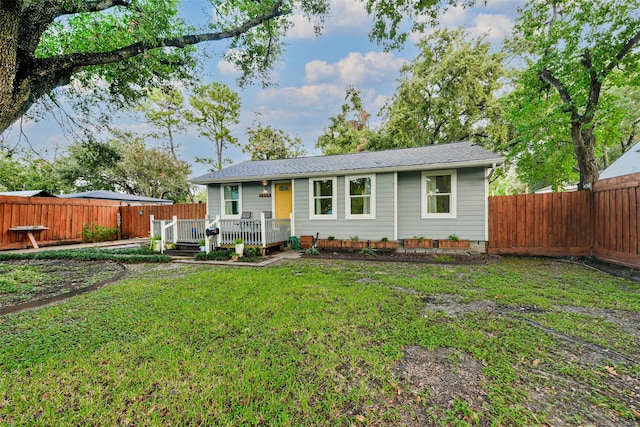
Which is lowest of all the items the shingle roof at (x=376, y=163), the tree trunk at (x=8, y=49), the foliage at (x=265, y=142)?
the shingle roof at (x=376, y=163)

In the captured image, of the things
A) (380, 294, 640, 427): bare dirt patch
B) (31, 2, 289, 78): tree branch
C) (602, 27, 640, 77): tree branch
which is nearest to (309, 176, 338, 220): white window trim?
(31, 2, 289, 78): tree branch

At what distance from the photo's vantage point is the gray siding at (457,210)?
720 cm

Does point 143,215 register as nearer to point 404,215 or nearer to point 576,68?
point 404,215

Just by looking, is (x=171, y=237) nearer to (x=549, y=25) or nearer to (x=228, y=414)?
(x=228, y=414)

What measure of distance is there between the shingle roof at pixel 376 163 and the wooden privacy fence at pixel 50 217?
714cm

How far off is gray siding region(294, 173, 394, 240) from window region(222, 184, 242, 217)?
2649 mm

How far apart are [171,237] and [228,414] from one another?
Result: 8561 millimetres

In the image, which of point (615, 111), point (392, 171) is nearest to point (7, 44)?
point (392, 171)

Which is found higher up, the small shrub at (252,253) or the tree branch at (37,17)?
the tree branch at (37,17)

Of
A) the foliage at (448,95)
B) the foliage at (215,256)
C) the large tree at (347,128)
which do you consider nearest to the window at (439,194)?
the foliage at (215,256)

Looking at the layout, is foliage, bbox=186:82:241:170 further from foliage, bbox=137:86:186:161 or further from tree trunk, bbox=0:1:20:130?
tree trunk, bbox=0:1:20:130

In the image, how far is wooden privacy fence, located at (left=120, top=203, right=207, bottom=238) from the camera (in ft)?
44.2

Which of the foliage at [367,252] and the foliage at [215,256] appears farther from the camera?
the foliage at [367,252]

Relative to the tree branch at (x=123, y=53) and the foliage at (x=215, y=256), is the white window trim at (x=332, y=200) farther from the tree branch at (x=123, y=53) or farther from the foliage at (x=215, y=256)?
the tree branch at (x=123, y=53)
